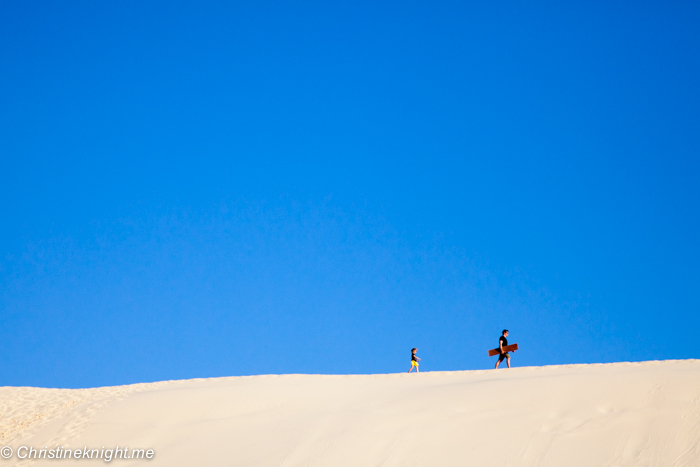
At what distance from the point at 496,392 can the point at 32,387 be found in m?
17.5

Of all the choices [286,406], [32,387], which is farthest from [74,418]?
[32,387]

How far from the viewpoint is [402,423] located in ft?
42.7

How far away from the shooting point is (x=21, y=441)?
15.2 metres

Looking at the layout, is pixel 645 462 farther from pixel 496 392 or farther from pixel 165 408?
pixel 165 408

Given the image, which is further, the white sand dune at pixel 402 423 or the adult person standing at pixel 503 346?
the adult person standing at pixel 503 346

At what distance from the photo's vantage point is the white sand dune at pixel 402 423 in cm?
1096

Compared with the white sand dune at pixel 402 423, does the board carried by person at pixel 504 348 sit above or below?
above

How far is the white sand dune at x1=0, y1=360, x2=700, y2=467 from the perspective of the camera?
1096 centimetres

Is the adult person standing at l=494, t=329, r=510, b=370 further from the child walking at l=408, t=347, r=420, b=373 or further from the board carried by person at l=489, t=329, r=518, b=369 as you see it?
the child walking at l=408, t=347, r=420, b=373

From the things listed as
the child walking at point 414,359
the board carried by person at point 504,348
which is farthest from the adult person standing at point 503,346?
the child walking at point 414,359

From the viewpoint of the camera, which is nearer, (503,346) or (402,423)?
(402,423)

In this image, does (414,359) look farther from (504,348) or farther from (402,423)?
(402,423)

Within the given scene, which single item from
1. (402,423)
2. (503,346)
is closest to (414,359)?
(503,346)

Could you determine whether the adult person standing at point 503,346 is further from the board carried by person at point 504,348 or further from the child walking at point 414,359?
the child walking at point 414,359
